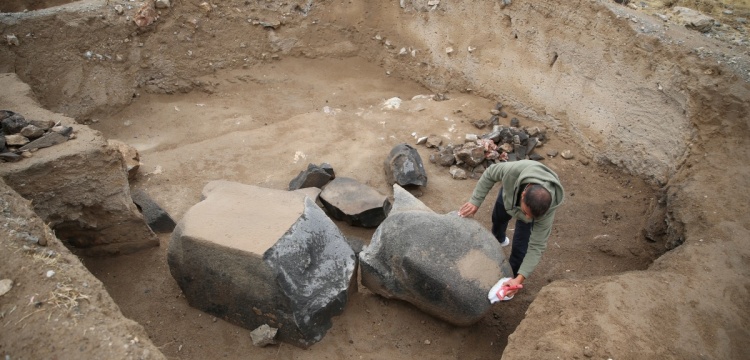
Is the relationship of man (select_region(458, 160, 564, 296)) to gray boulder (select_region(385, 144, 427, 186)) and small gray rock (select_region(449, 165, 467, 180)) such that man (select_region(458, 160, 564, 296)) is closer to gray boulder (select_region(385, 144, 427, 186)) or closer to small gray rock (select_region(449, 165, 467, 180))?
gray boulder (select_region(385, 144, 427, 186))

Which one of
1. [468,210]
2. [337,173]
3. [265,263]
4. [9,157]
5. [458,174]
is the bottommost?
[337,173]

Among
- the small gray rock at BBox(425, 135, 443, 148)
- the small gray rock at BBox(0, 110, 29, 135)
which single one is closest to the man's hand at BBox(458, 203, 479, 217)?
the small gray rock at BBox(425, 135, 443, 148)

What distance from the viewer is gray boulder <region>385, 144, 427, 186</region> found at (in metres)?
4.93

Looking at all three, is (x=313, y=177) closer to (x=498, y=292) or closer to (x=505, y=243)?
(x=505, y=243)

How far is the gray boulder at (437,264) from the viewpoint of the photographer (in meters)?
3.36

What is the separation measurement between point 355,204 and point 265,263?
1495mm

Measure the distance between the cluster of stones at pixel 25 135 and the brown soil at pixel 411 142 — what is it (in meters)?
0.97

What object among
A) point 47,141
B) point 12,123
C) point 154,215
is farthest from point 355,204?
point 12,123

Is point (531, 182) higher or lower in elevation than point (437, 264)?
higher

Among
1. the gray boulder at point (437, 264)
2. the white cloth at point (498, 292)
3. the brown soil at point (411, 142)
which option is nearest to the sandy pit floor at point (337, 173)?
the brown soil at point (411, 142)

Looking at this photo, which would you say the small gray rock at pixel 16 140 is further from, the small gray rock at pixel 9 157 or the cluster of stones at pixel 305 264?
the cluster of stones at pixel 305 264

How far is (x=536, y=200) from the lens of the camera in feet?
9.85

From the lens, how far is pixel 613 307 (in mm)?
3018

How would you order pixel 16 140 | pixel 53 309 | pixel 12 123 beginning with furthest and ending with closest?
1. pixel 12 123
2. pixel 16 140
3. pixel 53 309
